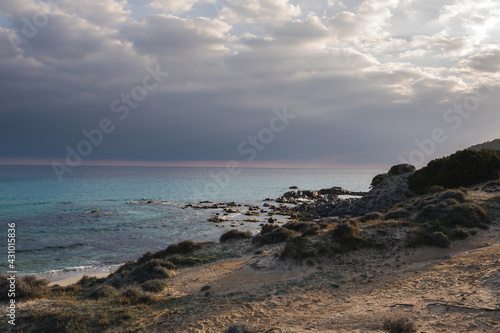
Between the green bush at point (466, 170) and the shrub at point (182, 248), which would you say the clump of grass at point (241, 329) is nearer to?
the shrub at point (182, 248)

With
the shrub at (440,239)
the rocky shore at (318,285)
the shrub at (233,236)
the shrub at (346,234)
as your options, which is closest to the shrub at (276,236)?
the rocky shore at (318,285)

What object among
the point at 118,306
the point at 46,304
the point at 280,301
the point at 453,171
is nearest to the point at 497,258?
the point at 280,301

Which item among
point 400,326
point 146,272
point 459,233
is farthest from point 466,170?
point 146,272

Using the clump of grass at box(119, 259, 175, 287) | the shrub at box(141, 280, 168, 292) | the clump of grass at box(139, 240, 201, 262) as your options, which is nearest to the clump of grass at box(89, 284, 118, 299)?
the shrub at box(141, 280, 168, 292)

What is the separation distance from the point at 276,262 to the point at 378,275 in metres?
6.08

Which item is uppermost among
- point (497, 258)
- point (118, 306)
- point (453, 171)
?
point (453, 171)

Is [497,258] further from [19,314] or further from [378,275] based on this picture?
[19,314]

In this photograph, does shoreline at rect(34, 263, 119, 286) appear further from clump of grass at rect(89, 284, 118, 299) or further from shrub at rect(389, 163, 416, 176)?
shrub at rect(389, 163, 416, 176)

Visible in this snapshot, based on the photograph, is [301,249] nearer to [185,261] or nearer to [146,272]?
[185,261]

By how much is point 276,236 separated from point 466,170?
28028 millimetres

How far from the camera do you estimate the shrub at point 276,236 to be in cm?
2521

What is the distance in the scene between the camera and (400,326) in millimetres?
8883

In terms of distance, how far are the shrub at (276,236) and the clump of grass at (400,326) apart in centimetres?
1594

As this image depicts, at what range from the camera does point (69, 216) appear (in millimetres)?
50094
